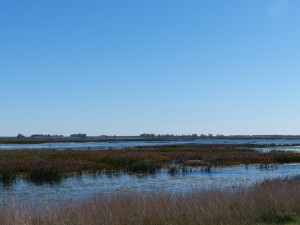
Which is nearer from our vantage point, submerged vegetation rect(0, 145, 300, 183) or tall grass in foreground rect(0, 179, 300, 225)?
tall grass in foreground rect(0, 179, 300, 225)

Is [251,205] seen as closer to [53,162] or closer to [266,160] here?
[53,162]

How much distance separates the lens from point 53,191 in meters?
21.0

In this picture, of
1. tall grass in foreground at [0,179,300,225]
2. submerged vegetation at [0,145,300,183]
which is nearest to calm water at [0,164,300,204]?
submerged vegetation at [0,145,300,183]

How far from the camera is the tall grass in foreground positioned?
10906 mm

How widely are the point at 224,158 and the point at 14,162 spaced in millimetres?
19973

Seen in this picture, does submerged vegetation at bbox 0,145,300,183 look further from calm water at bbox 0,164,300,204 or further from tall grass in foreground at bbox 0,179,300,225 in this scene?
tall grass in foreground at bbox 0,179,300,225

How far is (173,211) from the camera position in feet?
38.9

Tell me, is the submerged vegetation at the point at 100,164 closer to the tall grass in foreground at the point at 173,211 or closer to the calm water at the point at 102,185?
the calm water at the point at 102,185

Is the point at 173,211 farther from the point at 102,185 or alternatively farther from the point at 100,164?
the point at 100,164

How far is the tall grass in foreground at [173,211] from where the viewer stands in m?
10.9

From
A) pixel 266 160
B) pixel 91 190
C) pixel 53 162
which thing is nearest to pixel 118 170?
pixel 53 162

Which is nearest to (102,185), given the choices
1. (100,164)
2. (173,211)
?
(100,164)

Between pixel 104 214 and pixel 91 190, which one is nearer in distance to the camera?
pixel 104 214

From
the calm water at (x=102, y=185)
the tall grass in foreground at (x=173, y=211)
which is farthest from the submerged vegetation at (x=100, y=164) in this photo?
the tall grass in foreground at (x=173, y=211)
